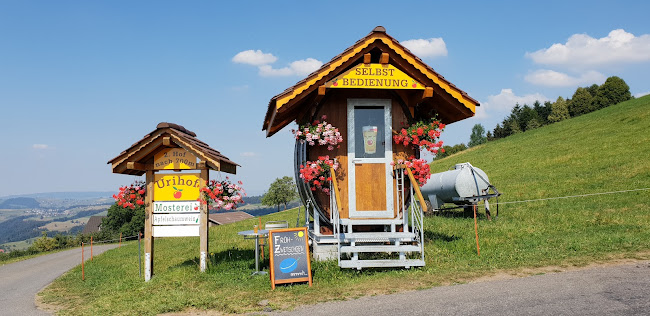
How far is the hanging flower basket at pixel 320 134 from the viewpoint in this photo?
34.2 ft

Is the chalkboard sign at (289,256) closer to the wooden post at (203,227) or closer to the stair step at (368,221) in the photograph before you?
the stair step at (368,221)

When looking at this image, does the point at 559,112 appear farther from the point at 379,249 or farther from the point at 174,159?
the point at 174,159

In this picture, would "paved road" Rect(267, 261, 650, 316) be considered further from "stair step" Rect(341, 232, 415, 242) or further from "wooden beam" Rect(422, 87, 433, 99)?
"wooden beam" Rect(422, 87, 433, 99)

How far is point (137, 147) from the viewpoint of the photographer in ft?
35.6

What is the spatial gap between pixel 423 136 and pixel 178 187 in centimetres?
628

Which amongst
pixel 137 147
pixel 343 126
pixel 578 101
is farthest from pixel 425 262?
pixel 578 101

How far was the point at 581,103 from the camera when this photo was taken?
8238cm

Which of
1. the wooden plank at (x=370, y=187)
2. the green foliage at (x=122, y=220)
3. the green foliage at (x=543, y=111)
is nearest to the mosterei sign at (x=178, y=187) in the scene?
the wooden plank at (x=370, y=187)

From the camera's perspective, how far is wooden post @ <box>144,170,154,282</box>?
10719 mm

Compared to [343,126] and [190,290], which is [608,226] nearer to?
[343,126]

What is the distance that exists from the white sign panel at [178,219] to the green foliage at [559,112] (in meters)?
87.3

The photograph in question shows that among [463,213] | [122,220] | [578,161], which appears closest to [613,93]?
[578,161]

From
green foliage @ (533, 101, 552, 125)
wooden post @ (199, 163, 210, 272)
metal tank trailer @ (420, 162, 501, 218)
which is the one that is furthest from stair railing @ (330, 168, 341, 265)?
green foliage @ (533, 101, 552, 125)

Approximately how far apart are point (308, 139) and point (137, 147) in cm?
429
